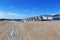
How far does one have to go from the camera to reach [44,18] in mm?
103000

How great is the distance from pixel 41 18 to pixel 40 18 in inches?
34.4

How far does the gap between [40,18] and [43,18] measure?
295 cm

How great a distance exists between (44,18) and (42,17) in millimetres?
2750

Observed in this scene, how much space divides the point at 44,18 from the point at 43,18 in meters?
0.90

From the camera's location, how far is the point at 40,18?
104500 mm

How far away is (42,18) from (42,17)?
1249 millimetres

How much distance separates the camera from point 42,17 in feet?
345

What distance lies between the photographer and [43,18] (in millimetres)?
102812

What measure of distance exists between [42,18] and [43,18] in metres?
1.60

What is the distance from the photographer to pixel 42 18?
104250mm

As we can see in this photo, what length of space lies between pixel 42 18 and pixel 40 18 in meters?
1.73
